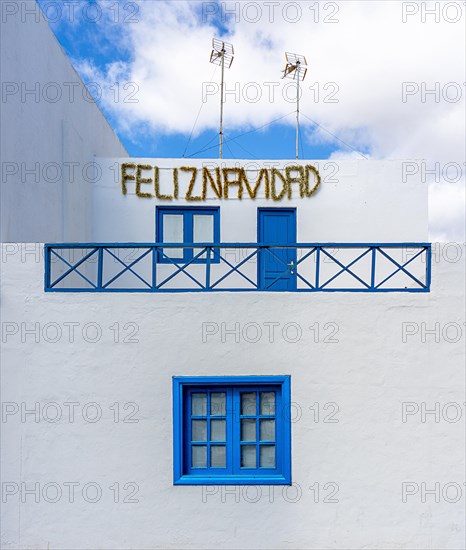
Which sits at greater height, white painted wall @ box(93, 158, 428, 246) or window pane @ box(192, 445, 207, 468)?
white painted wall @ box(93, 158, 428, 246)

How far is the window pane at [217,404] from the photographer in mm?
4473

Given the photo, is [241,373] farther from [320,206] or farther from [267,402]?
[320,206]

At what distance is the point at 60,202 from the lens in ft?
22.9

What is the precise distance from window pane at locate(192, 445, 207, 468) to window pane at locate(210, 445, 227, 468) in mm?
74

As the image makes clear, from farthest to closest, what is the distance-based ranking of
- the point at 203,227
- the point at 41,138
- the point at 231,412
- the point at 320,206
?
1. the point at 203,227
2. the point at 320,206
3. the point at 41,138
4. the point at 231,412

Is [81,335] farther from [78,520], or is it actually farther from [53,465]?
[78,520]

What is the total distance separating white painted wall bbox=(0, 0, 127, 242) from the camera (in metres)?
5.49

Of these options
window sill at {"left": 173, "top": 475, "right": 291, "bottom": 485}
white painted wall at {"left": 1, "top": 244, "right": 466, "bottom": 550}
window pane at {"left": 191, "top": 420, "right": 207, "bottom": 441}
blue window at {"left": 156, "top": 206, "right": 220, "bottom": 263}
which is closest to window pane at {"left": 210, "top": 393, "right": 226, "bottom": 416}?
window pane at {"left": 191, "top": 420, "right": 207, "bottom": 441}

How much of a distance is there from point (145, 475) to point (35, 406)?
133 cm

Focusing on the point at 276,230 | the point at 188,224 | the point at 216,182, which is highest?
the point at 216,182

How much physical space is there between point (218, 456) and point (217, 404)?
55 centimetres

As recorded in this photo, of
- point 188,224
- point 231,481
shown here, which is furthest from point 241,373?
point 188,224

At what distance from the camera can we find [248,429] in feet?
14.8

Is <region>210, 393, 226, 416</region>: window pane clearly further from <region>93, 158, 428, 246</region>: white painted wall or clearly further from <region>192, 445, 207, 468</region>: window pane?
<region>93, 158, 428, 246</region>: white painted wall
